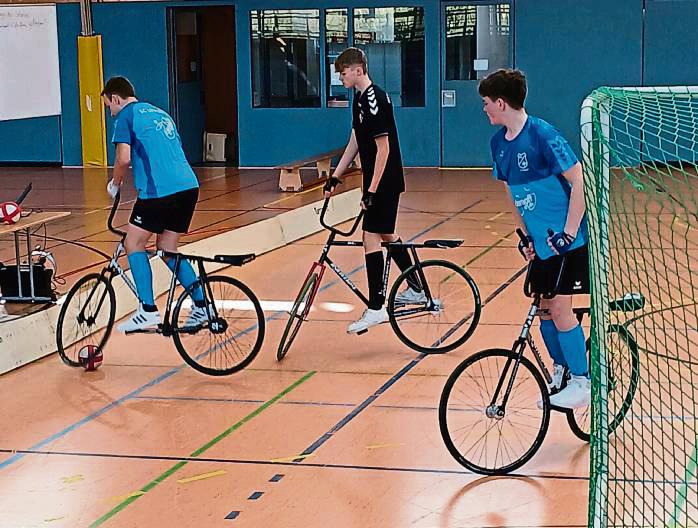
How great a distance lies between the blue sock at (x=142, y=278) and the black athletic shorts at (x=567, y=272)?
101 inches

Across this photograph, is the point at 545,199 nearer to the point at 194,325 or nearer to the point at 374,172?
Result: the point at 374,172

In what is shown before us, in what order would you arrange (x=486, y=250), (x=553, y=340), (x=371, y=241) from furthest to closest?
(x=486, y=250)
(x=371, y=241)
(x=553, y=340)

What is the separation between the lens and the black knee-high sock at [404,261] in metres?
6.77

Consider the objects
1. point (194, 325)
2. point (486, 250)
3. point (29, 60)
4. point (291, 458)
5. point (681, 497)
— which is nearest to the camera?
point (681, 497)

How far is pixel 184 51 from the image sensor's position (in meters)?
18.5

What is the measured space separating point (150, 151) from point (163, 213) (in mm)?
356

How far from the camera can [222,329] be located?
21.0 feet

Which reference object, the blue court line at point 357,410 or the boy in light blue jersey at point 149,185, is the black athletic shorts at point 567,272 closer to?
the blue court line at point 357,410

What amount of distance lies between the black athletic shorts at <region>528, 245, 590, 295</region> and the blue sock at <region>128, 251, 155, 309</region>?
8.42 feet

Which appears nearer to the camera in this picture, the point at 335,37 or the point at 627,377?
the point at 627,377

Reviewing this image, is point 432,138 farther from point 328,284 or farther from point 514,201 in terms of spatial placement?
point 514,201

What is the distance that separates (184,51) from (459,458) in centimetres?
1466

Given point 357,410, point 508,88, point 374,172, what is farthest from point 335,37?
point 508,88

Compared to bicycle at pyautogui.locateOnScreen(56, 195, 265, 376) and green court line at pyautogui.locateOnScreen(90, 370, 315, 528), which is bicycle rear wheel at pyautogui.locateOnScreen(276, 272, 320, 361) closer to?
bicycle at pyautogui.locateOnScreen(56, 195, 265, 376)
